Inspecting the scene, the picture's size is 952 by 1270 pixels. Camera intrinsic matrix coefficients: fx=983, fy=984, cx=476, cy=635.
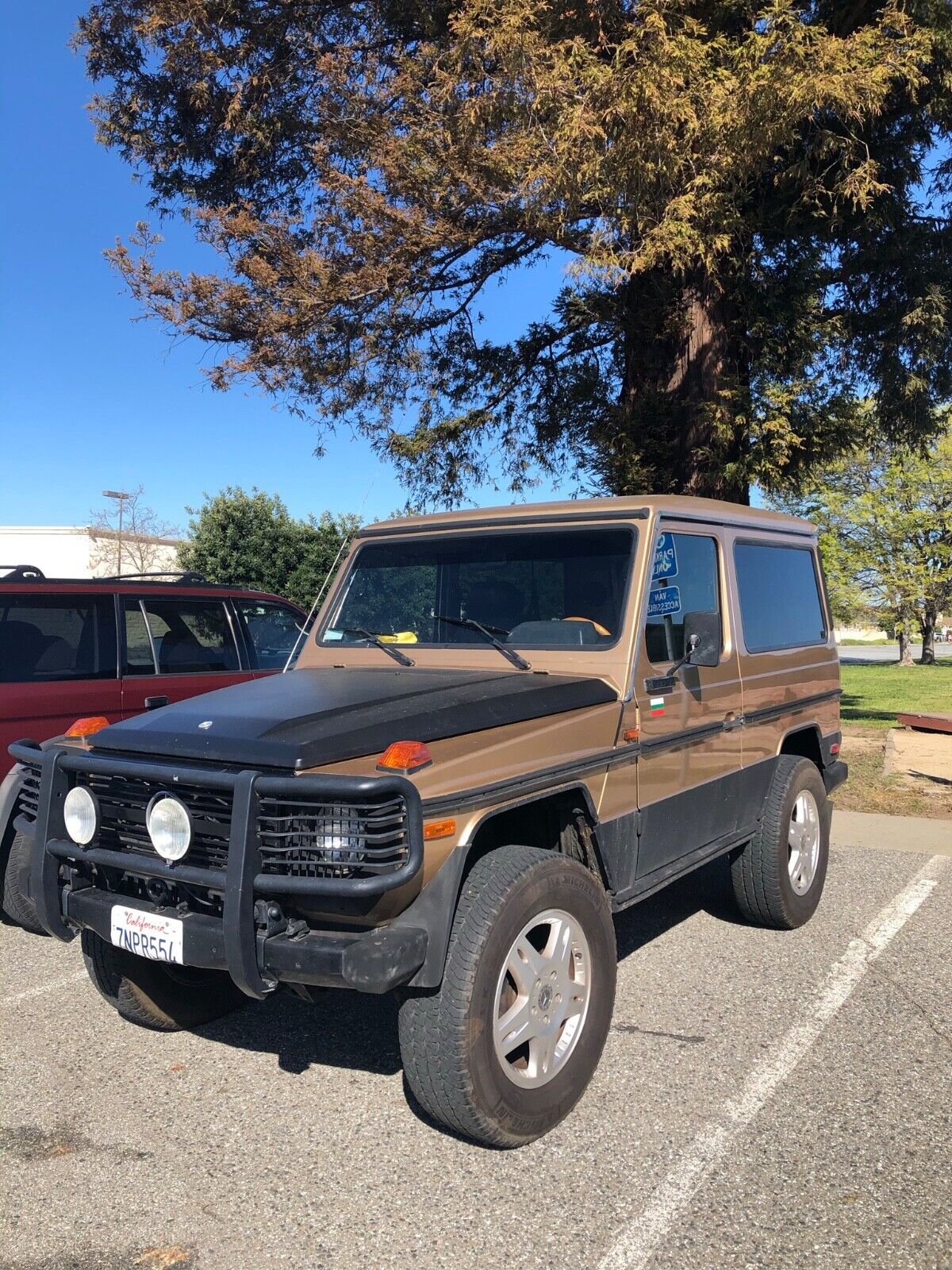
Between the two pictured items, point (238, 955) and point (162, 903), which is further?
point (162, 903)

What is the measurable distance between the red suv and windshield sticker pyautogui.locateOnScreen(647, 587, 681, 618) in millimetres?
A: 3512

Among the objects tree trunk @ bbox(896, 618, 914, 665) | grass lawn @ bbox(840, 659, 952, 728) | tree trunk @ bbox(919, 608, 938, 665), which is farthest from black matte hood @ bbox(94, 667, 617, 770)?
tree trunk @ bbox(919, 608, 938, 665)

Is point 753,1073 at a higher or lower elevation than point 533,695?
lower

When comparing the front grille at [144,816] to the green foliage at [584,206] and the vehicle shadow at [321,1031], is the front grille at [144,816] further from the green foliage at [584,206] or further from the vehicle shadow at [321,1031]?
the green foliage at [584,206]

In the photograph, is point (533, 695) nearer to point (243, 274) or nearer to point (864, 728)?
point (243, 274)

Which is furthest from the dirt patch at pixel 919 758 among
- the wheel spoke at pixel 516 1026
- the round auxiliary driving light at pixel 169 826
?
the round auxiliary driving light at pixel 169 826

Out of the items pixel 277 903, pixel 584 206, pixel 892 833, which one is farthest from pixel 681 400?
pixel 277 903

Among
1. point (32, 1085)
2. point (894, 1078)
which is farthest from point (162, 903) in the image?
point (894, 1078)

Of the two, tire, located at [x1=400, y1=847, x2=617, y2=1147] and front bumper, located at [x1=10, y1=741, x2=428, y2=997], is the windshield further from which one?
front bumper, located at [x1=10, y1=741, x2=428, y2=997]

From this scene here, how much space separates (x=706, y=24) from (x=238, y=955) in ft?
26.9

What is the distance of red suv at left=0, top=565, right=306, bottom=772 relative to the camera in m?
5.80

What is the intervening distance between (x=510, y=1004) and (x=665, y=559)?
6.46ft

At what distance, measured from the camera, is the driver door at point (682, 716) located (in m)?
3.97

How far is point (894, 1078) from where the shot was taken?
3557mm
